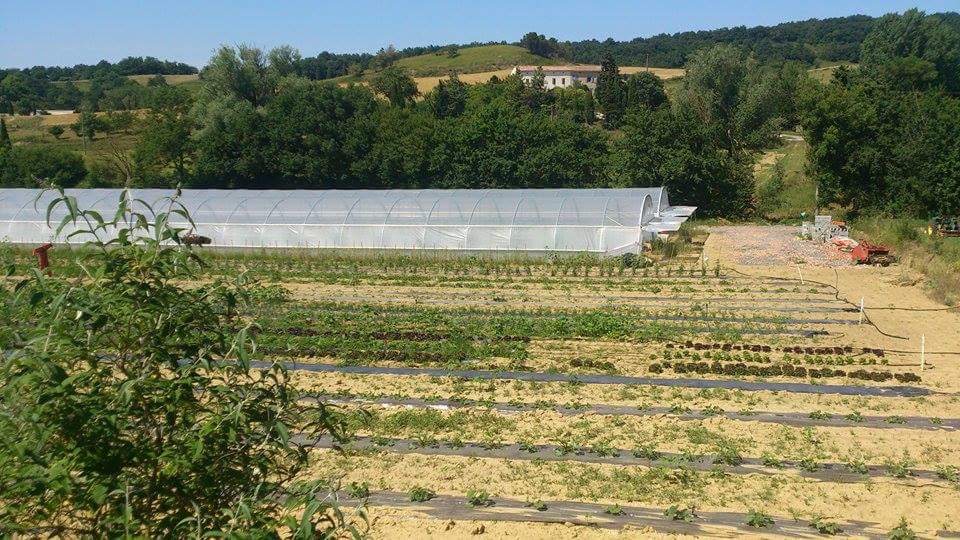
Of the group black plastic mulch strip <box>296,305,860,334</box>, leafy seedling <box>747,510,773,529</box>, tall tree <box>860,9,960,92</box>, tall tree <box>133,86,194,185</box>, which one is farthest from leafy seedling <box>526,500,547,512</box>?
tall tree <box>860,9,960,92</box>

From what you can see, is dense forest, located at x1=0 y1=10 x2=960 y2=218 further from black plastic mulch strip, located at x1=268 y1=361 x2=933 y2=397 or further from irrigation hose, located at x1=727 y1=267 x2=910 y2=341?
black plastic mulch strip, located at x1=268 y1=361 x2=933 y2=397

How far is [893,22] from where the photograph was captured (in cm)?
7044

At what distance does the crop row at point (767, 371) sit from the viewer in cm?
1391

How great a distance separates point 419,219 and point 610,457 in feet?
53.7

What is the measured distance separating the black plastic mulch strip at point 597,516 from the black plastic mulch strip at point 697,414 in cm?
294

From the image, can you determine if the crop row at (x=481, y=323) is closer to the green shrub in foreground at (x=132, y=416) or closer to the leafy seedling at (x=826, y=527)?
the leafy seedling at (x=826, y=527)

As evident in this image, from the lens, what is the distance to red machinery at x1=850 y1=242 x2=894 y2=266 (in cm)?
2272

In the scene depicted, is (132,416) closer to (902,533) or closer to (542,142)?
(902,533)

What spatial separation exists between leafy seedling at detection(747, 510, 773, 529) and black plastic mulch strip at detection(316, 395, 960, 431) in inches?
120

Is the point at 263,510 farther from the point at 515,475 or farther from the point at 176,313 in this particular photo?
the point at 515,475

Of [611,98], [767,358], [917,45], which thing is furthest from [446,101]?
[767,358]

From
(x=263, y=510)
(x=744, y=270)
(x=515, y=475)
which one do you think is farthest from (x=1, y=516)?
(x=744, y=270)

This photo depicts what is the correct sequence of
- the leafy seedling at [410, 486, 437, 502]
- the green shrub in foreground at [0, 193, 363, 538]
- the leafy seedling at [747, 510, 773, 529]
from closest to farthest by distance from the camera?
the green shrub in foreground at [0, 193, 363, 538], the leafy seedling at [747, 510, 773, 529], the leafy seedling at [410, 486, 437, 502]

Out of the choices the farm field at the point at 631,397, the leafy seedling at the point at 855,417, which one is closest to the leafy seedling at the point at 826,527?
the farm field at the point at 631,397
